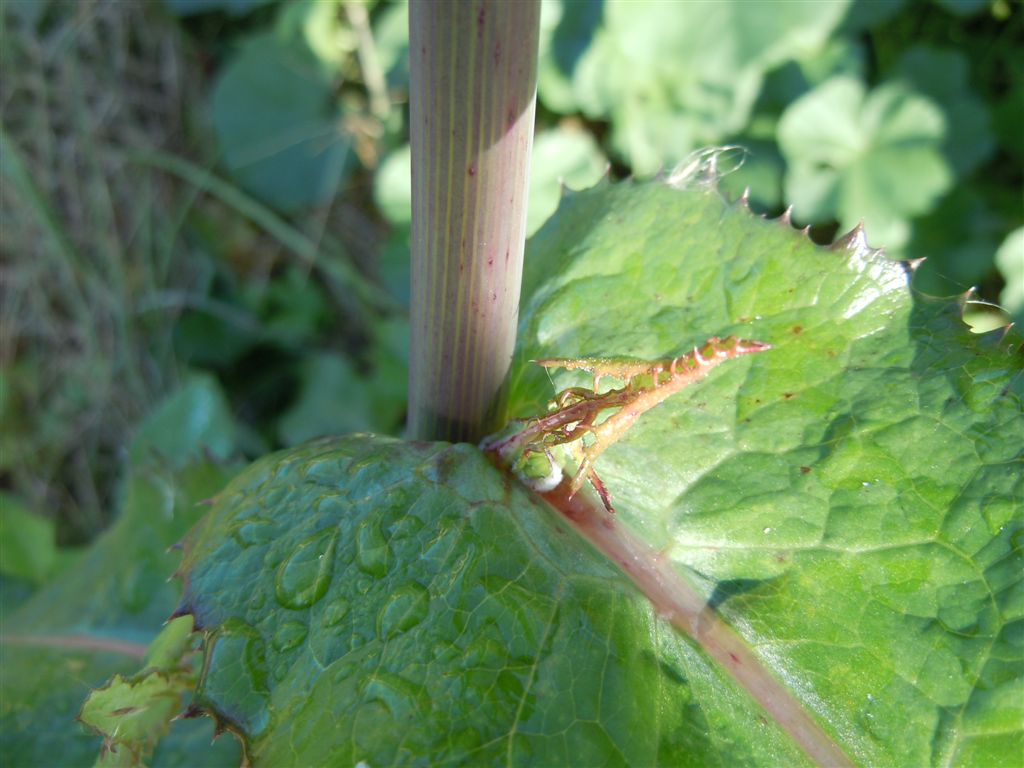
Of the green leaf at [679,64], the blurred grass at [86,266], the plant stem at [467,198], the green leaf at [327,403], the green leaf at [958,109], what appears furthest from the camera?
the blurred grass at [86,266]

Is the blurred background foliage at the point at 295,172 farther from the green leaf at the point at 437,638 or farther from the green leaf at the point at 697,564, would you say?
the green leaf at the point at 437,638

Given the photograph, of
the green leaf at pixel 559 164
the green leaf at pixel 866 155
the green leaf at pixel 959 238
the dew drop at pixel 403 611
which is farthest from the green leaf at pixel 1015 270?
Answer: the dew drop at pixel 403 611

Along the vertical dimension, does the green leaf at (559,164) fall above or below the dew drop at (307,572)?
below

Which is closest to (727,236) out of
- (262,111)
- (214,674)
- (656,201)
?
(656,201)

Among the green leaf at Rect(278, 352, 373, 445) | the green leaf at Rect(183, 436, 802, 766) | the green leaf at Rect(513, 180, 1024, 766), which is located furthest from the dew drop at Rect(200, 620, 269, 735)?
the green leaf at Rect(278, 352, 373, 445)

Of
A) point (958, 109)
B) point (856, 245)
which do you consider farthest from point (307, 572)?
point (958, 109)

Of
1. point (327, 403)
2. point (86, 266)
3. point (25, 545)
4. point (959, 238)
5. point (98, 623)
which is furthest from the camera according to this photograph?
point (86, 266)

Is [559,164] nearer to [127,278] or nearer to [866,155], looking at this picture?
[866,155]

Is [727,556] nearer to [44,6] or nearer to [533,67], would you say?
[533,67]
